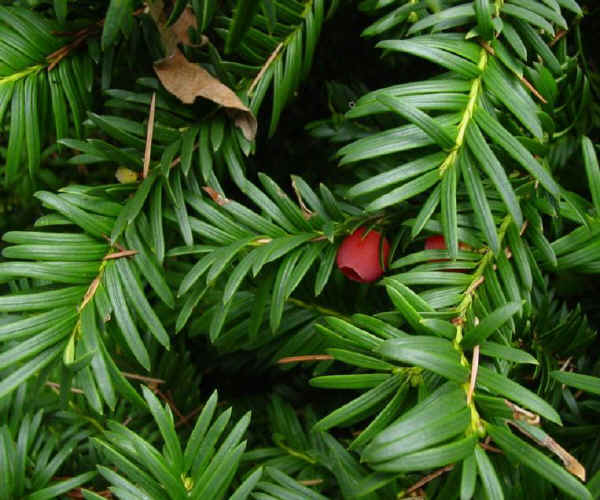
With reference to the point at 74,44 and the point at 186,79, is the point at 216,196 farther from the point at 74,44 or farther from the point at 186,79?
the point at 74,44

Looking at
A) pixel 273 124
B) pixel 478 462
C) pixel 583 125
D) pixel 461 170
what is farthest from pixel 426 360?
pixel 583 125

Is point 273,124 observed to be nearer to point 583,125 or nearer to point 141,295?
point 141,295

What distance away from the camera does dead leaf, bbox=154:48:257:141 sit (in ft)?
1.81

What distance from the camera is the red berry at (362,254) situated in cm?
54

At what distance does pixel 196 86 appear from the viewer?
1.82 feet

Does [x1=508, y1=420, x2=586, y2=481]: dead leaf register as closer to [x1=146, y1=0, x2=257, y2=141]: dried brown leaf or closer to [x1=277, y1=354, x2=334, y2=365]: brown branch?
[x1=277, y1=354, x2=334, y2=365]: brown branch

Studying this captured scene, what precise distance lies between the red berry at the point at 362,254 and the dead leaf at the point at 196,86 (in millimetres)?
133


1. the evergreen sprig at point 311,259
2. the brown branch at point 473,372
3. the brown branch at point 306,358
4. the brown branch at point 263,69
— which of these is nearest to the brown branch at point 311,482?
the evergreen sprig at point 311,259

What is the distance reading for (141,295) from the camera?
0.52m

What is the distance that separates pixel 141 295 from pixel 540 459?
32 centimetres

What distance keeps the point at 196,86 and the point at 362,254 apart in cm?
21

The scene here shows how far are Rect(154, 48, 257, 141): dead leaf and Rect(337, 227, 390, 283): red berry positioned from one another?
0.44 ft

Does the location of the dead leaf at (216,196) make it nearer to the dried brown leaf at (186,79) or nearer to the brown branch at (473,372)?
the dried brown leaf at (186,79)

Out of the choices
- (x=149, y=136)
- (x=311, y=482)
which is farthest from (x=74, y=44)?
(x=311, y=482)
